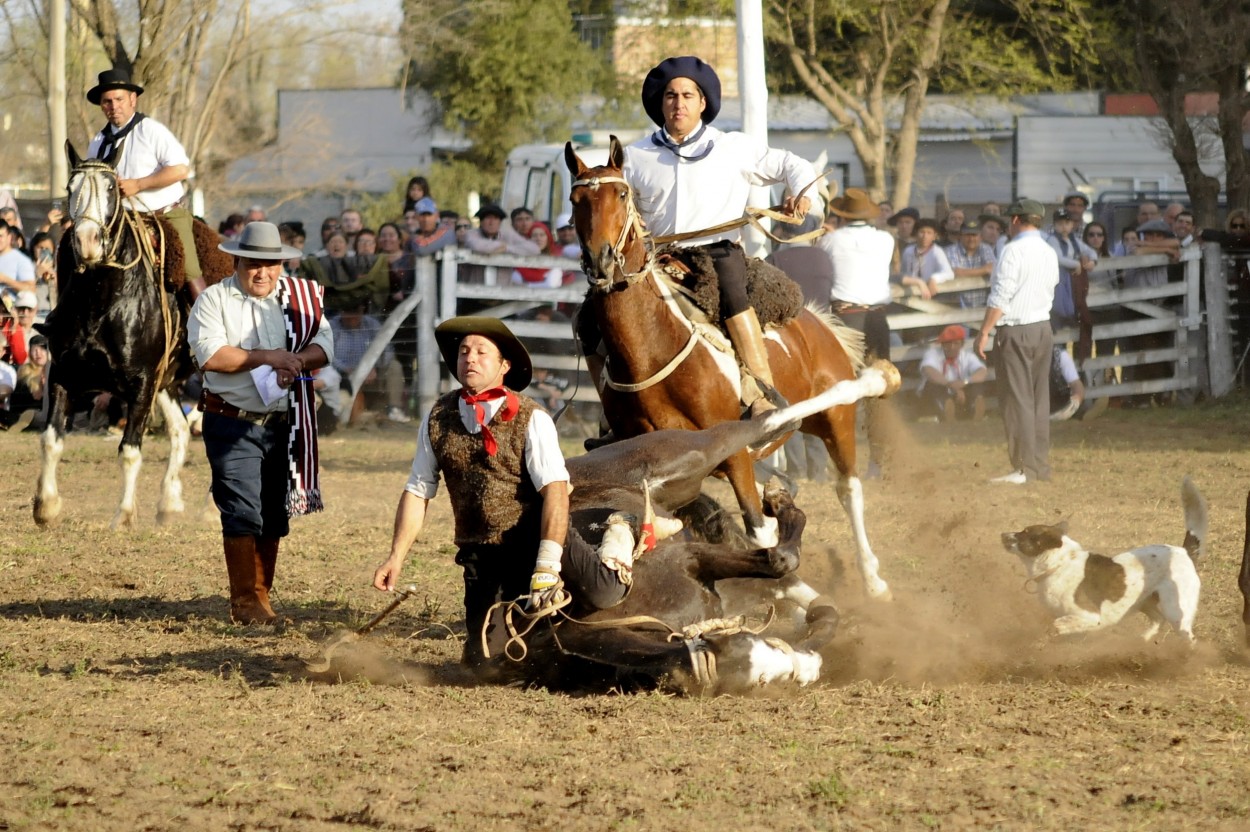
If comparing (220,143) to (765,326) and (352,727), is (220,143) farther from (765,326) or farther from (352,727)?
(352,727)

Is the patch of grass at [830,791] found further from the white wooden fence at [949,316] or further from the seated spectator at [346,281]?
the seated spectator at [346,281]

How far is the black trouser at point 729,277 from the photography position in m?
8.31

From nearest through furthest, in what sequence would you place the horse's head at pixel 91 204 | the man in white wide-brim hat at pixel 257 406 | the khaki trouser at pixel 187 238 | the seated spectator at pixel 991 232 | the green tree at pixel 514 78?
the man in white wide-brim hat at pixel 257 406 < the horse's head at pixel 91 204 < the khaki trouser at pixel 187 238 < the seated spectator at pixel 991 232 < the green tree at pixel 514 78

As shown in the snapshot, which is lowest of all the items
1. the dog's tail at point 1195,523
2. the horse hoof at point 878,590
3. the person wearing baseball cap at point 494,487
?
the horse hoof at point 878,590

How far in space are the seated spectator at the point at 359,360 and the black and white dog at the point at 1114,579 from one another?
12315mm

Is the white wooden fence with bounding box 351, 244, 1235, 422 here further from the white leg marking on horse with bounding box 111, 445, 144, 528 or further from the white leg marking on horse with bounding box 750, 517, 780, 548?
the white leg marking on horse with bounding box 750, 517, 780, 548

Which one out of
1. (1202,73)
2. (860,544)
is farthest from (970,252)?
(860,544)

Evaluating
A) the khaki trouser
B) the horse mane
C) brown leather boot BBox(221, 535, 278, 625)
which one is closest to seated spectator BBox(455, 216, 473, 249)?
the khaki trouser

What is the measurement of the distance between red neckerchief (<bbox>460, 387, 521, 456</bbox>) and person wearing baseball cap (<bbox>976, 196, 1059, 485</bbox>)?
332 inches

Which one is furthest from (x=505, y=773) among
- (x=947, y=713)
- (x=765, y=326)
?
(x=765, y=326)

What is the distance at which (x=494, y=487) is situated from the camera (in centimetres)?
630

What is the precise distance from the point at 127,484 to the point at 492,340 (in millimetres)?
5514

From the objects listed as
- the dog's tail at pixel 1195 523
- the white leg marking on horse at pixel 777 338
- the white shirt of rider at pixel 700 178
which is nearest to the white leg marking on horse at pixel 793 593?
the dog's tail at pixel 1195 523

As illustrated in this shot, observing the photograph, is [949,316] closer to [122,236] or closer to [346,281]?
[346,281]
